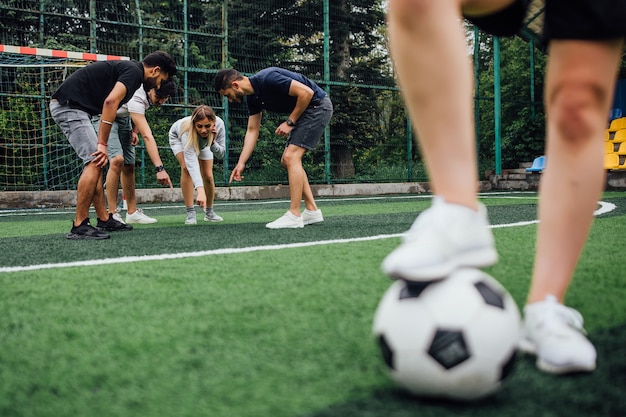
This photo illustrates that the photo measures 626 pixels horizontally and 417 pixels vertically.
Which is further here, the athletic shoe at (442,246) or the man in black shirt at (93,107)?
the man in black shirt at (93,107)

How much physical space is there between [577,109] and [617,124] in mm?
16307

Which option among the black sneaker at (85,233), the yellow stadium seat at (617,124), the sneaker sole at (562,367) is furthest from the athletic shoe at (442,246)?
the yellow stadium seat at (617,124)

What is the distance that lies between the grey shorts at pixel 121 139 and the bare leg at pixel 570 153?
5.66m

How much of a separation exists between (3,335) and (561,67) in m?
1.81

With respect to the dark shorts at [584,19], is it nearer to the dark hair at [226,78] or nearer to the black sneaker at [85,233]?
the black sneaker at [85,233]

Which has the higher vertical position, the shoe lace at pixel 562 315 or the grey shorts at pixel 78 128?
the grey shorts at pixel 78 128

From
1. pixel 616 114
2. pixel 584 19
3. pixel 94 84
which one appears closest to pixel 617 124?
pixel 616 114

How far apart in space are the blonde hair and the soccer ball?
5717mm

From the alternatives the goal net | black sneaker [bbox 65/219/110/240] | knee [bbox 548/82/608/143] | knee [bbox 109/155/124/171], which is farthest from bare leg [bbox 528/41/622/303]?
the goal net

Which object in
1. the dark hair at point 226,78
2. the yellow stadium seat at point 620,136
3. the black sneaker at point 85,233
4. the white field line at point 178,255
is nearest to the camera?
the white field line at point 178,255

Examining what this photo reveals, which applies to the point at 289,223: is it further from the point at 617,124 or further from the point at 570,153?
the point at 617,124

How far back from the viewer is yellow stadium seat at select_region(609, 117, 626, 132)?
15981mm

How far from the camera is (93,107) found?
553 cm

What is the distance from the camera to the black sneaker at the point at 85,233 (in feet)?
16.2
